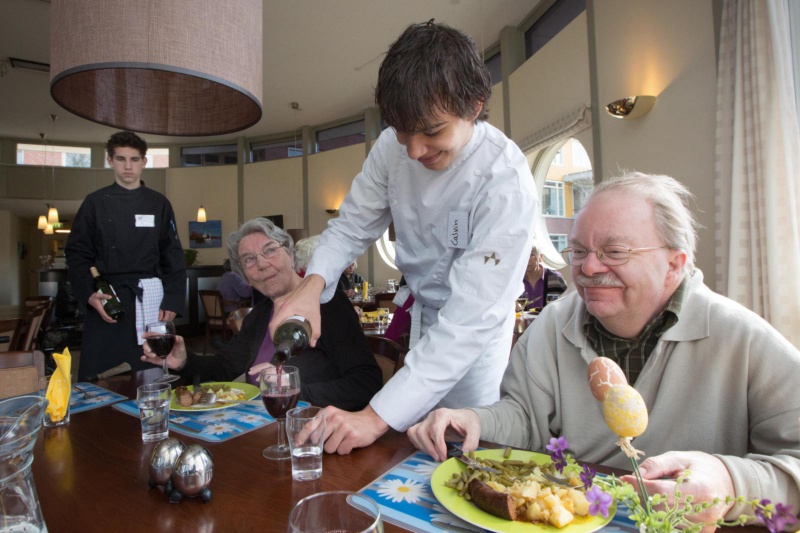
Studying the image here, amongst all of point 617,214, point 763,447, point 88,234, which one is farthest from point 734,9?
point 88,234

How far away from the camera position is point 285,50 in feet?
23.6

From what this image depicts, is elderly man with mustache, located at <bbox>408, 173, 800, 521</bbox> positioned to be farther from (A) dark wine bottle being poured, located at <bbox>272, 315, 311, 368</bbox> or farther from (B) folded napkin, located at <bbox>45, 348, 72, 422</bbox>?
(B) folded napkin, located at <bbox>45, 348, 72, 422</bbox>

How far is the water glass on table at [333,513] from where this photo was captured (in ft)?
1.87

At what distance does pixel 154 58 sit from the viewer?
111cm

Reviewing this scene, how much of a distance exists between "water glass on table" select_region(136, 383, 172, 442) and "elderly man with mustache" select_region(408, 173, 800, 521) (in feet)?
2.07

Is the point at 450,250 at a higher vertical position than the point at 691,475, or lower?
higher

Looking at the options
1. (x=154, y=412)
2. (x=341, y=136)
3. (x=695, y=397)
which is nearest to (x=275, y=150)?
(x=341, y=136)

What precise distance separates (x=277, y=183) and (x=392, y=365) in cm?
987

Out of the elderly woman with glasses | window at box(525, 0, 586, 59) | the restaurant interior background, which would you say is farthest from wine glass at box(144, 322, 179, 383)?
window at box(525, 0, 586, 59)

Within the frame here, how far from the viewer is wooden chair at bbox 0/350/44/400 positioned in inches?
68.9

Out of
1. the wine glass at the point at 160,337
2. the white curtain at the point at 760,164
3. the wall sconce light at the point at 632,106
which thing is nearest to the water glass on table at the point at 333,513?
the wine glass at the point at 160,337

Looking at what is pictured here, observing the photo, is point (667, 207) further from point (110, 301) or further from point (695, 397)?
point (110, 301)

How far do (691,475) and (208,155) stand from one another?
12.4 metres

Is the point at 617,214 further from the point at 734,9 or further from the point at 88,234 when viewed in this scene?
the point at 734,9
